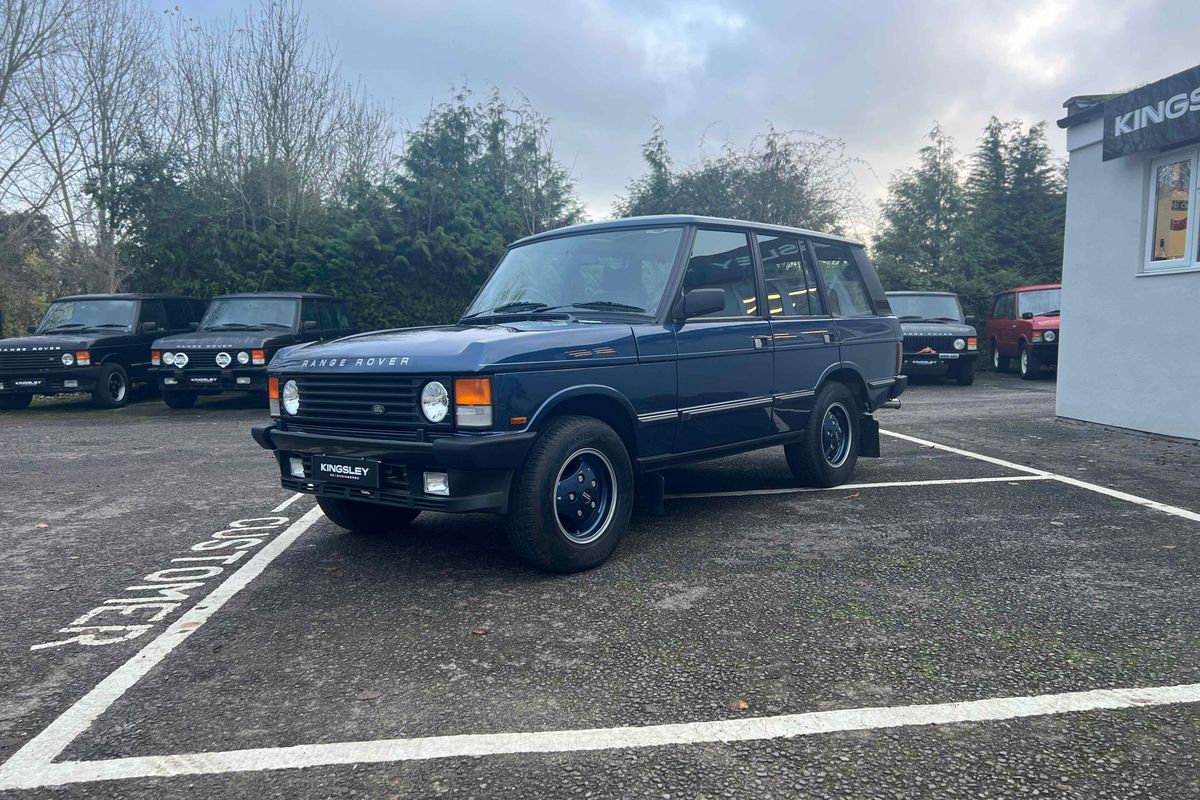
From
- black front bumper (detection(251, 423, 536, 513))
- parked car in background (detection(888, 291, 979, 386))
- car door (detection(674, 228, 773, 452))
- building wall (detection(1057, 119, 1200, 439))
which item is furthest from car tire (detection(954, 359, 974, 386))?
black front bumper (detection(251, 423, 536, 513))

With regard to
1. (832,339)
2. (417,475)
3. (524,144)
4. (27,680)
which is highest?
(524,144)

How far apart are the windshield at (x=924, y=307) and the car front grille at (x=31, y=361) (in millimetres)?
14494

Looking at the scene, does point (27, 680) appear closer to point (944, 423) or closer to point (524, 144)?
point (944, 423)

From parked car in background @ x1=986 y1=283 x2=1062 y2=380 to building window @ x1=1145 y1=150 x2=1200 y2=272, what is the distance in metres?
7.84

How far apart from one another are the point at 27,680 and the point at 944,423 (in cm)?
1002

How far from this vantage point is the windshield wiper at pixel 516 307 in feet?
18.2

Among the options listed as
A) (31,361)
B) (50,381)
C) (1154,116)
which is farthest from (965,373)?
(31,361)

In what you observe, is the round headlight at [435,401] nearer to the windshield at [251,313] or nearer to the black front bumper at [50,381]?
the windshield at [251,313]

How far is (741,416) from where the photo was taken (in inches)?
232

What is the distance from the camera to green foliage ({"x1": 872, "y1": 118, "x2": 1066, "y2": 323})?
2573cm

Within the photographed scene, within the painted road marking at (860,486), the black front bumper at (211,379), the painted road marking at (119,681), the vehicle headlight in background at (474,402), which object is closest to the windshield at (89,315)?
the black front bumper at (211,379)

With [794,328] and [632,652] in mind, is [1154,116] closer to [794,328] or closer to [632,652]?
[794,328]

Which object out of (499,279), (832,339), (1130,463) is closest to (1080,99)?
(1130,463)

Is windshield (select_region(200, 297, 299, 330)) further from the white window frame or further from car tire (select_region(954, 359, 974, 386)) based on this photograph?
car tire (select_region(954, 359, 974, 386))
